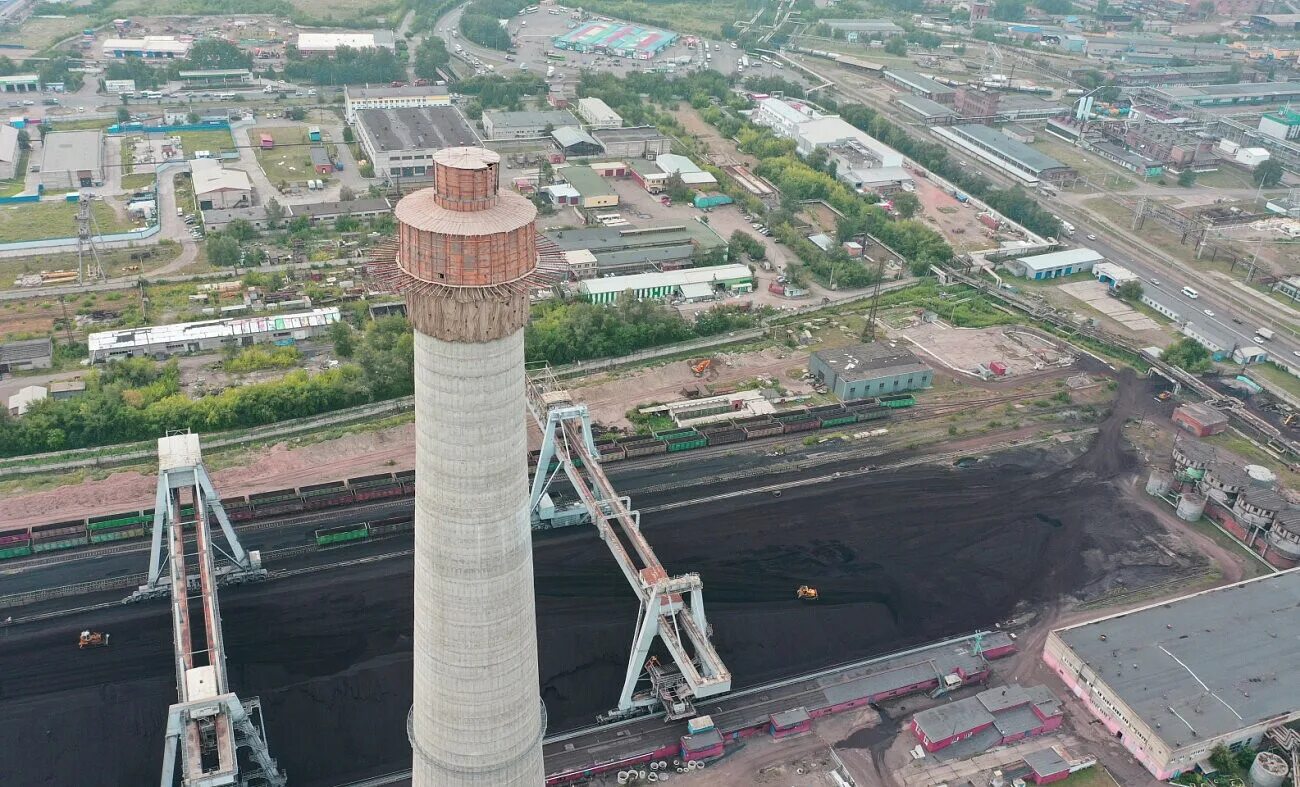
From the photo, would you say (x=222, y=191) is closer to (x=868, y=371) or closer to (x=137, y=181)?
(x=137, y=181)

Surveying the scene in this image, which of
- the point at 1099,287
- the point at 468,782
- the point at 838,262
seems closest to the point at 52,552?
the point at 468,782

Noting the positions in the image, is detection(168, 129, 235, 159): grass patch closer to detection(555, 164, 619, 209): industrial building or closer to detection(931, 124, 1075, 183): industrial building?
detection(555, 164, 619, 209): industrial building

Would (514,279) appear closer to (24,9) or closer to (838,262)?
(838,262)

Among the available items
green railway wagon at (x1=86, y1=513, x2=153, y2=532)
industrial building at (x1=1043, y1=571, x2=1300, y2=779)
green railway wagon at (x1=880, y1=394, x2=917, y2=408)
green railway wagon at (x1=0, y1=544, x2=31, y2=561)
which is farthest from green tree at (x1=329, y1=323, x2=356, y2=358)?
industrial building at (x1=1043, y1=571, x2=1300, y2=779)

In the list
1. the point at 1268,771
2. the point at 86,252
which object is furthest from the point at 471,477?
the point at 86,252

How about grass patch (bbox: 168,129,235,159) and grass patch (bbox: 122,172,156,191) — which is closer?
grass patch (bbox: 122,172,156,191)

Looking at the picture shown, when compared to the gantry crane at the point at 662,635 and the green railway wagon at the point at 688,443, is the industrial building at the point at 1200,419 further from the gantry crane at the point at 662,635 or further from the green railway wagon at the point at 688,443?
the gantry crane at the point at 662,635

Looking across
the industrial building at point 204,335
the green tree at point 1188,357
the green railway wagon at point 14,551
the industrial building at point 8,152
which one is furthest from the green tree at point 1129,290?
the industrial building at point 8,152
